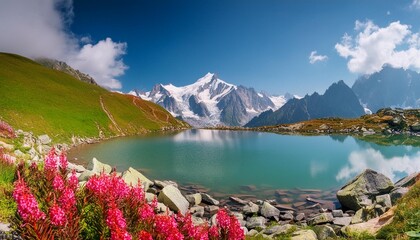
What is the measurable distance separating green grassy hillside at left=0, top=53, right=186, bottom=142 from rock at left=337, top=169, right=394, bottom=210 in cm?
6095

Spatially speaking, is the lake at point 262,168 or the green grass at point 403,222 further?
the lake at point 262,168

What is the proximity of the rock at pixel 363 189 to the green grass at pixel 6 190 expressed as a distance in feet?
84.9

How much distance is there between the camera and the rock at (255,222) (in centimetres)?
2223

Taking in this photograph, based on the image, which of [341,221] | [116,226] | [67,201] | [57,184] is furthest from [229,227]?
[341,221]

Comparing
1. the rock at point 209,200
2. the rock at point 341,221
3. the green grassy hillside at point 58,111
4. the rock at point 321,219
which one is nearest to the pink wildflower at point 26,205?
the rock at point 321,219

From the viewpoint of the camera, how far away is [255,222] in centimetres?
2278

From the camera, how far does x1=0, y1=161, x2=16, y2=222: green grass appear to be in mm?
11275

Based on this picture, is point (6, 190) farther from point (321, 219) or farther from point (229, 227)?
point (321, 219)

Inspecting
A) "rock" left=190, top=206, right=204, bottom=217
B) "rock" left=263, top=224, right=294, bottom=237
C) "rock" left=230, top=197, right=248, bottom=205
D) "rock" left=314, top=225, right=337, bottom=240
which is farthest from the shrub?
"rock" left=230, top=197, right=248, bottom=205

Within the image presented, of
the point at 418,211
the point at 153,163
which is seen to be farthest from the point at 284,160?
the point at 418,211

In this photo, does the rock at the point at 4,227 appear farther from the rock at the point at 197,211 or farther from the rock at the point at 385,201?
the rock at the point at 385,201

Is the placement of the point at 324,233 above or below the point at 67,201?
below

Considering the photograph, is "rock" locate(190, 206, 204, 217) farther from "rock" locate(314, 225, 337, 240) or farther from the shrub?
the shrub

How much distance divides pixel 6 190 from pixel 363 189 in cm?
2769
